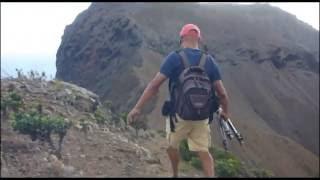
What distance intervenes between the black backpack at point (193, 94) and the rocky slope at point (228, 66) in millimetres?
39654

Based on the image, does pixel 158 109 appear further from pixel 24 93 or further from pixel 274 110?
pixel 24 93

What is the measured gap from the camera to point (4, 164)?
8.24 metres

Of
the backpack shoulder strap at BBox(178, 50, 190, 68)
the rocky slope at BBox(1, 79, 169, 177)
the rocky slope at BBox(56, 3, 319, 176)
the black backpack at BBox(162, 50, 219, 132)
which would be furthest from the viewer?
→ the rocky slope at BBox(56, 3, 319, 176)

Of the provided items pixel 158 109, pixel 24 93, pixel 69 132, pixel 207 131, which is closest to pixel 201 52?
pixel 207 131

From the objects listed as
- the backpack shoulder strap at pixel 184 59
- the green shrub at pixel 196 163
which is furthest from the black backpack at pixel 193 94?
the green shrub at pixel 196 163

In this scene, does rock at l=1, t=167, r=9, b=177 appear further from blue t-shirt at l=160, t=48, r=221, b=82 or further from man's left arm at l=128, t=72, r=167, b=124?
blue t-shirt at l=160, t=48, r=221, b=82

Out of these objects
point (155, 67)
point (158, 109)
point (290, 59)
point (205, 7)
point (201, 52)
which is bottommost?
point (201, 52)

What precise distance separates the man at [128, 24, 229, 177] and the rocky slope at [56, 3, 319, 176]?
39.4m

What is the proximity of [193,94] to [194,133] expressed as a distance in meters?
0.57

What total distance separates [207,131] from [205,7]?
7871 centimetres

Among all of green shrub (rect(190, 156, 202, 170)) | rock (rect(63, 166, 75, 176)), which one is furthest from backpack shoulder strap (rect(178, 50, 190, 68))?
green shrub (rect(190, 156, 202, 170))

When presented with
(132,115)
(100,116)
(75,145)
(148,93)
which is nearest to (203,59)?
(148,93)

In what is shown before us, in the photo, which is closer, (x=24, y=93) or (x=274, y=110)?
(x=24, y=93)

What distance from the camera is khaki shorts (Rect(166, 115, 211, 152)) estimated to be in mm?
6047
